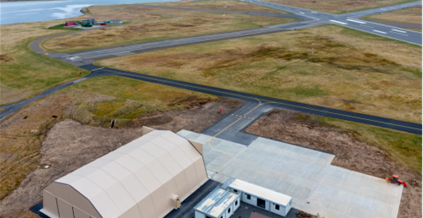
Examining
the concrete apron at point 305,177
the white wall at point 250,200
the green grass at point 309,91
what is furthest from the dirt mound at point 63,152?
the green grass at point 309,91

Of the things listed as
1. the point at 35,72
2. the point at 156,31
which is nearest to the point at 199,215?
the point at 35,72

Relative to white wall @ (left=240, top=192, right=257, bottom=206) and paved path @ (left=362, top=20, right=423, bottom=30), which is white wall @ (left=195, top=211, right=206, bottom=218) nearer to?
white wall @ (left=240, top=192, right=257, bottom=206)

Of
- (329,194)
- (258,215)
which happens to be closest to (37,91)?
(258,215)

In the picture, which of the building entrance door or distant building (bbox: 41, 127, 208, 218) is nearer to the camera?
distant building (bbox: 41, 127, 208, 218)

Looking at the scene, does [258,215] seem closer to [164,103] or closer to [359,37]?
[164,103]

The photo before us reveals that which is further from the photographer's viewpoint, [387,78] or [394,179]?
[387,78]

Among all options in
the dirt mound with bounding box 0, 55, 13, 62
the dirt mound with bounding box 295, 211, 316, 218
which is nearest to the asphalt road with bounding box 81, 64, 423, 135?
the dirt mound with bounding box 295, 211, 316, 218

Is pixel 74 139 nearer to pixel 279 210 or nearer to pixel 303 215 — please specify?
pixel 279 210
